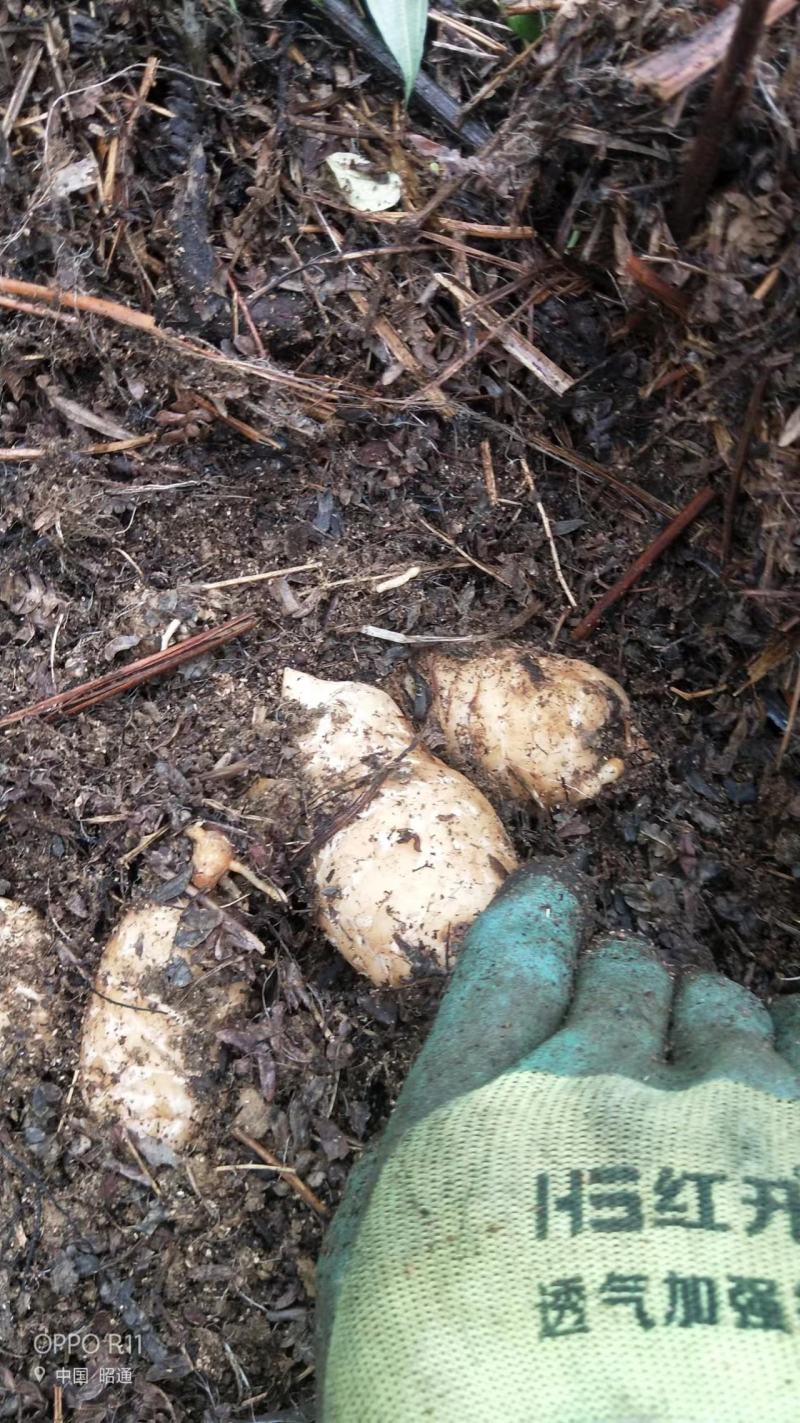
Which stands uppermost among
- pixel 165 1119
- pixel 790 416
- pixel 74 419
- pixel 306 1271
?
pixel 790 416

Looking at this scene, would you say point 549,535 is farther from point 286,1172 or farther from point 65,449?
point 286,1172

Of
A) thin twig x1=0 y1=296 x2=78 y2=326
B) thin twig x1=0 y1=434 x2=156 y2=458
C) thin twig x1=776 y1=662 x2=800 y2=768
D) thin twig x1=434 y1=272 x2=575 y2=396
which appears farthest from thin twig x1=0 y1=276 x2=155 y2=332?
thin twig x1=776 y1=662 x2=800 y2=768

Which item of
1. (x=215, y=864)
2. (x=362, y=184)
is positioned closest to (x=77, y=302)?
(x=362, y=184)

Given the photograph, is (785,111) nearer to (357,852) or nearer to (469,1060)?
(357,852)

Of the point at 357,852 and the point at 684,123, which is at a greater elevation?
the point at 684,123

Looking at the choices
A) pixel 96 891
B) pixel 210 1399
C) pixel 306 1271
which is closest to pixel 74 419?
pixel 96 891
